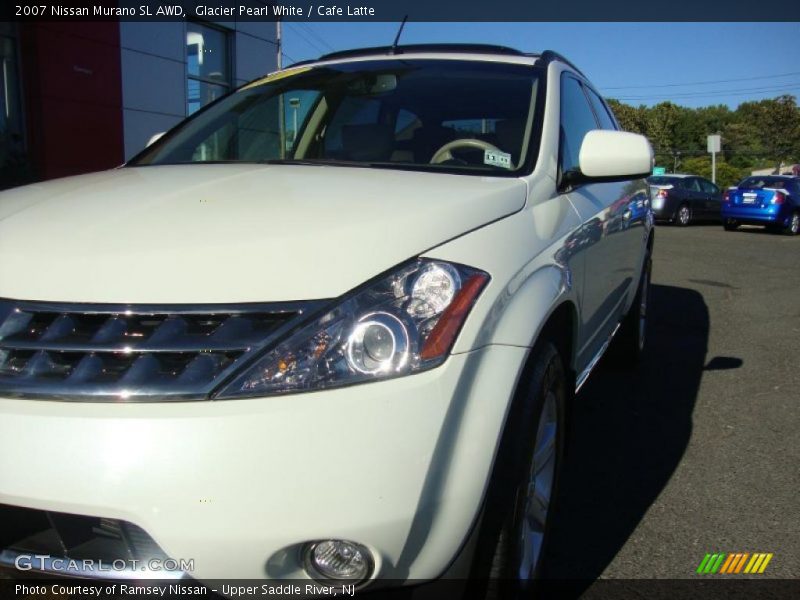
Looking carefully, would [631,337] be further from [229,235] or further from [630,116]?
[630,116]

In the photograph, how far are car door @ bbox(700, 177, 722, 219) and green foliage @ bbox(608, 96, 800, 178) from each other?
20081 mm

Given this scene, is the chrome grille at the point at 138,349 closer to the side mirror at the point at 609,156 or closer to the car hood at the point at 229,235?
the car hood at the point at 229,235

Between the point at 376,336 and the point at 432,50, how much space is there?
224cm

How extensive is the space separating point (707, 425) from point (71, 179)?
3263mm

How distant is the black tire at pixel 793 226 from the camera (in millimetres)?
19172

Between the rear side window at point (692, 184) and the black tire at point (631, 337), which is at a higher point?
the rear side window at point (692, 184)

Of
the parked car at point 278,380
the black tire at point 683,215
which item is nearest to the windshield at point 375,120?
the parked car at point 278,380

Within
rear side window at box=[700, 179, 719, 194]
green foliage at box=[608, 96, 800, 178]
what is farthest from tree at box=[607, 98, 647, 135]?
rear side window at box=[700, 179, 719, 194]

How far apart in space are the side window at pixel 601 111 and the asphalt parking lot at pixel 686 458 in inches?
62.8

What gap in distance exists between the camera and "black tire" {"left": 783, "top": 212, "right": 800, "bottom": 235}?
19172 millimetres

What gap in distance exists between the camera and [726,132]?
71438mm

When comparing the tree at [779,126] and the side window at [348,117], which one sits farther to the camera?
the tree at [779,126]

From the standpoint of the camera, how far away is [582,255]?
105 inches

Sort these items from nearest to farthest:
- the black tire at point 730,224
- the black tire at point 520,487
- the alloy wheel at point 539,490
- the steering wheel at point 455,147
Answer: the black tire at point 520,487 → the alloy wheel at point 539,490 → the steering wheel at point 455,147 → the black tire at point 730,224
